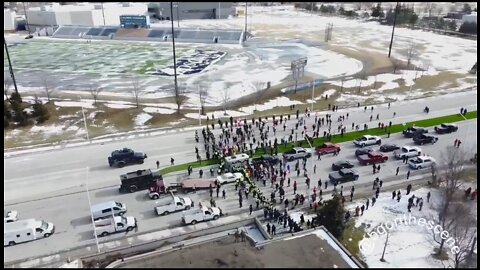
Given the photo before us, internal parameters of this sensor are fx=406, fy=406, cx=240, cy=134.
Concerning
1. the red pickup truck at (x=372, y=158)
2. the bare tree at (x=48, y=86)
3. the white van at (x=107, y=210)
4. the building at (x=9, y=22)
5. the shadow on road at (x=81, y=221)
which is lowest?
the shadow on road at (x=81, y=221)

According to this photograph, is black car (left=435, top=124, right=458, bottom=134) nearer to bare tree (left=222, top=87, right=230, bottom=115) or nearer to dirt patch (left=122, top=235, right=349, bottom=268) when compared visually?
bare tree (left=222, top=87, right=230, bottom=115)

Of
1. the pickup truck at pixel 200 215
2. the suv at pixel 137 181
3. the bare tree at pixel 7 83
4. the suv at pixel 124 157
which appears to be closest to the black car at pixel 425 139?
the pickup truck at pixel 200 215

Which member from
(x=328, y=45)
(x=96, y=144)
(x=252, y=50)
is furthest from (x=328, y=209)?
(x=328, y=45)

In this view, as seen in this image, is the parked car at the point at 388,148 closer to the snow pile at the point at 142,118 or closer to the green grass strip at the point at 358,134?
the green grass strip at the point at 358,134

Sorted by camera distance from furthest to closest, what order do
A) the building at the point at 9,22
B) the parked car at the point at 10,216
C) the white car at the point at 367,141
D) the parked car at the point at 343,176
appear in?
1. the building at the point at 9,22
2. the white car at the point at 367,141
3. the parked car at the point at 343,176
4. the parked car at the point at 10,216

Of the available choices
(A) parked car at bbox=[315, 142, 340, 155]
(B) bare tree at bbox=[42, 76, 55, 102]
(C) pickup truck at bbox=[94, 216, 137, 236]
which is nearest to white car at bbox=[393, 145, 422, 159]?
(A) parked car at bbox=[315, 142, 340, 155]

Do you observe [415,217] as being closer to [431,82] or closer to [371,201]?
[371,201]
